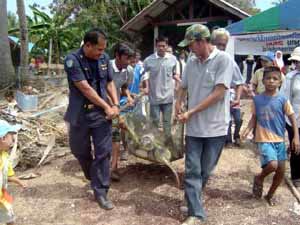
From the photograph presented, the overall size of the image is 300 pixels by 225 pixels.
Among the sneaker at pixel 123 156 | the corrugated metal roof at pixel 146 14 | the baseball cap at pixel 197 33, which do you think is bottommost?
the sneaker at pixel 123 156

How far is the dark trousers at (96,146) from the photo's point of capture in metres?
4.22

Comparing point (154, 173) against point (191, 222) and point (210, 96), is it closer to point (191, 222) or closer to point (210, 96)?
point (191, 222)

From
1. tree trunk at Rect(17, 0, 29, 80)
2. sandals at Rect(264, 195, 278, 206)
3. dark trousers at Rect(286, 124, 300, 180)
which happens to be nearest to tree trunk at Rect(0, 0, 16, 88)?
tree trunk at Rect(17, 0, 29, 80)

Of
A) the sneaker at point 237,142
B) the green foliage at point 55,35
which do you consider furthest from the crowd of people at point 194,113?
the green foliage at point 55,35

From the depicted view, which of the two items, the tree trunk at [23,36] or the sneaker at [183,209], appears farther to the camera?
the tree trunk at [23,36]

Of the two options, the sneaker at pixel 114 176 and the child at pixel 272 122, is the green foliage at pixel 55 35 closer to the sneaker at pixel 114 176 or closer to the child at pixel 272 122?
the sneaker at pixel 114 176

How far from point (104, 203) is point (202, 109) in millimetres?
1394

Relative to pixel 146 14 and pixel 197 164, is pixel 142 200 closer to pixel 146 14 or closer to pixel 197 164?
pixel 197 164

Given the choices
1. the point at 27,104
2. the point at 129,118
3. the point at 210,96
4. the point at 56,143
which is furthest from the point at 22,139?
the point at 27,104

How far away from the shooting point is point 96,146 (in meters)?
4.24

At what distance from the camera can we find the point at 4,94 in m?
12.0

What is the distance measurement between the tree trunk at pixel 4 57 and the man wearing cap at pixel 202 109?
9.73 meters

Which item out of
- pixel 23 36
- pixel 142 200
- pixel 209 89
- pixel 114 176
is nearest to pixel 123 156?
pixel 114 176

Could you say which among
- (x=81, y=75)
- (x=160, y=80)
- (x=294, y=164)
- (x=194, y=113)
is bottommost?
(x=294, y=164)
